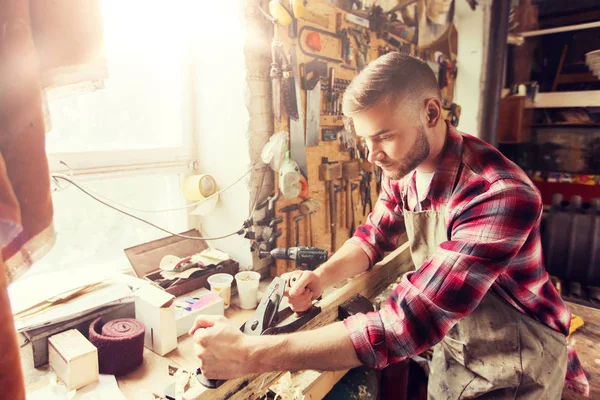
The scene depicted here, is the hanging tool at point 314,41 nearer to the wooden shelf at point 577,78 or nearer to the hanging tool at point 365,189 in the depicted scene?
the hanging tool at point 365,189

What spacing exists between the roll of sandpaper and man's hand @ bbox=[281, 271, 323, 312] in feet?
1.56

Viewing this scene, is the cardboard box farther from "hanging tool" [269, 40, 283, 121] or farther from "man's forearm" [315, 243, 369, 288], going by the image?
"hanging tool" [269, 40, 283, 121]

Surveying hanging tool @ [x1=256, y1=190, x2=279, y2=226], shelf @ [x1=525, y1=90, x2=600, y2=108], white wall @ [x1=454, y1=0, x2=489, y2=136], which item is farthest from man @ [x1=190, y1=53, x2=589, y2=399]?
shelf @ [x1=525, y1=90, x2=600, y2=108]

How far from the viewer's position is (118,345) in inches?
42.4

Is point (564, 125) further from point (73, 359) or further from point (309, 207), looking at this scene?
point (73, 359)

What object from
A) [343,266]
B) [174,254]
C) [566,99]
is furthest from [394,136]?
[566,99]

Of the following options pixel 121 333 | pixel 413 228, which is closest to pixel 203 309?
pixel 121 333

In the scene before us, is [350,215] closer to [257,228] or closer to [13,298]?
[257,228]

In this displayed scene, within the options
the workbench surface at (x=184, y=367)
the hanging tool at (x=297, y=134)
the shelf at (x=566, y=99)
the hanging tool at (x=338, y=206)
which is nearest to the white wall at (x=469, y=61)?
the shelf at (x=566, y=99)

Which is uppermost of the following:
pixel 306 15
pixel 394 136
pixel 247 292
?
pixel 306 15

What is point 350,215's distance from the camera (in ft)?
7.19

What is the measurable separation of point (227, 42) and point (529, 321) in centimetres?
156

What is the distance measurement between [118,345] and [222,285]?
48cm

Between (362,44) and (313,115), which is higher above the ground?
(362,44)
